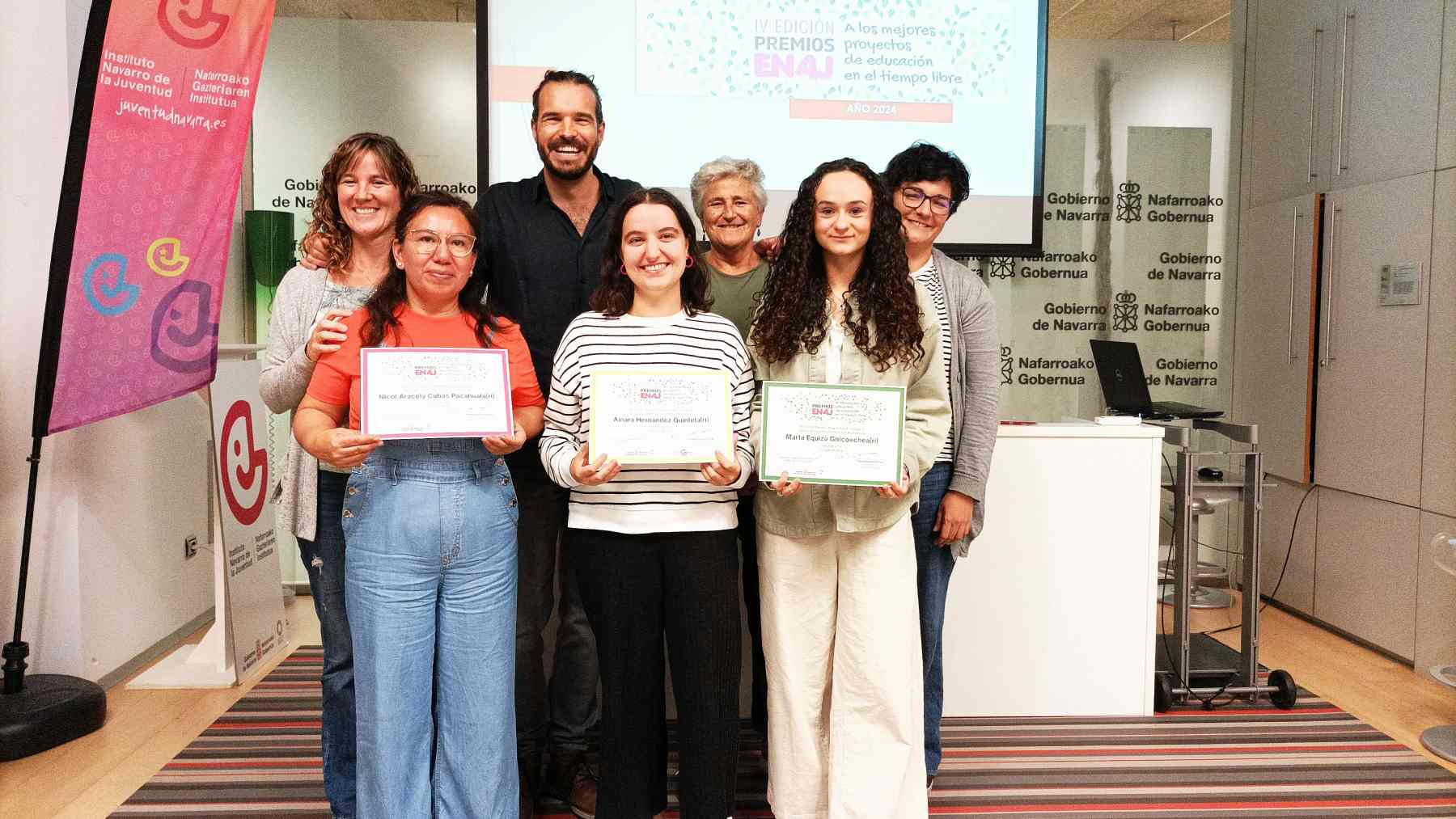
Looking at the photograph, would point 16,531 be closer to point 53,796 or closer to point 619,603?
point 53,796

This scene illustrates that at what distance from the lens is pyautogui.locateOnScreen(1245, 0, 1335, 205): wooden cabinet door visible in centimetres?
432

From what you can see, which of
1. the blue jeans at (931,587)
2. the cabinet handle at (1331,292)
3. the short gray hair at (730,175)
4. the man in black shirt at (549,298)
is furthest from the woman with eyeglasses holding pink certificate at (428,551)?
the cabinet handle at (1331,292)

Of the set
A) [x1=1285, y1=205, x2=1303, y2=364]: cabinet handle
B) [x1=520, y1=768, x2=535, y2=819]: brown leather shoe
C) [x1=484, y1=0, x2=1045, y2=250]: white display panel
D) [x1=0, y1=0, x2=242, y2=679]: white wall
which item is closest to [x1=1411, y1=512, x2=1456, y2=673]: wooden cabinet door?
[x1=1285, y1=205, x2=1303, y2=364]: cabinet handle

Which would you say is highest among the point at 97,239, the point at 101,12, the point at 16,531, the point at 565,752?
the point at 101,12

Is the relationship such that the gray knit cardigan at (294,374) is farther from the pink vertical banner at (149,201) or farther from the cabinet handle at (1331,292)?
the cabinet handle at (1331,292)

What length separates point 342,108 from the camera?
178 inches

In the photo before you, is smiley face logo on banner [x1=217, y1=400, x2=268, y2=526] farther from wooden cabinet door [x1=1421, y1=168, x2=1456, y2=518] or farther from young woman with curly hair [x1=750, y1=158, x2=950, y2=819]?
wooden cabinet door [x1=1421, y1=168, x2=1456, y2=518]

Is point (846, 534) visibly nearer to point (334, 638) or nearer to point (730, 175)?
point (730, 175)

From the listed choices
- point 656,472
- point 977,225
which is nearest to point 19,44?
point 656,472

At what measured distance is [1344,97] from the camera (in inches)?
164

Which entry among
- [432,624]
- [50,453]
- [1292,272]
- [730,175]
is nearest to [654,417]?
[432,624]

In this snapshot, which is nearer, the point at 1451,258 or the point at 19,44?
the point at 19,44

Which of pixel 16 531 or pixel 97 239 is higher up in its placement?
pixel 97 239

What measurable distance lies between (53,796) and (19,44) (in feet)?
7.65
